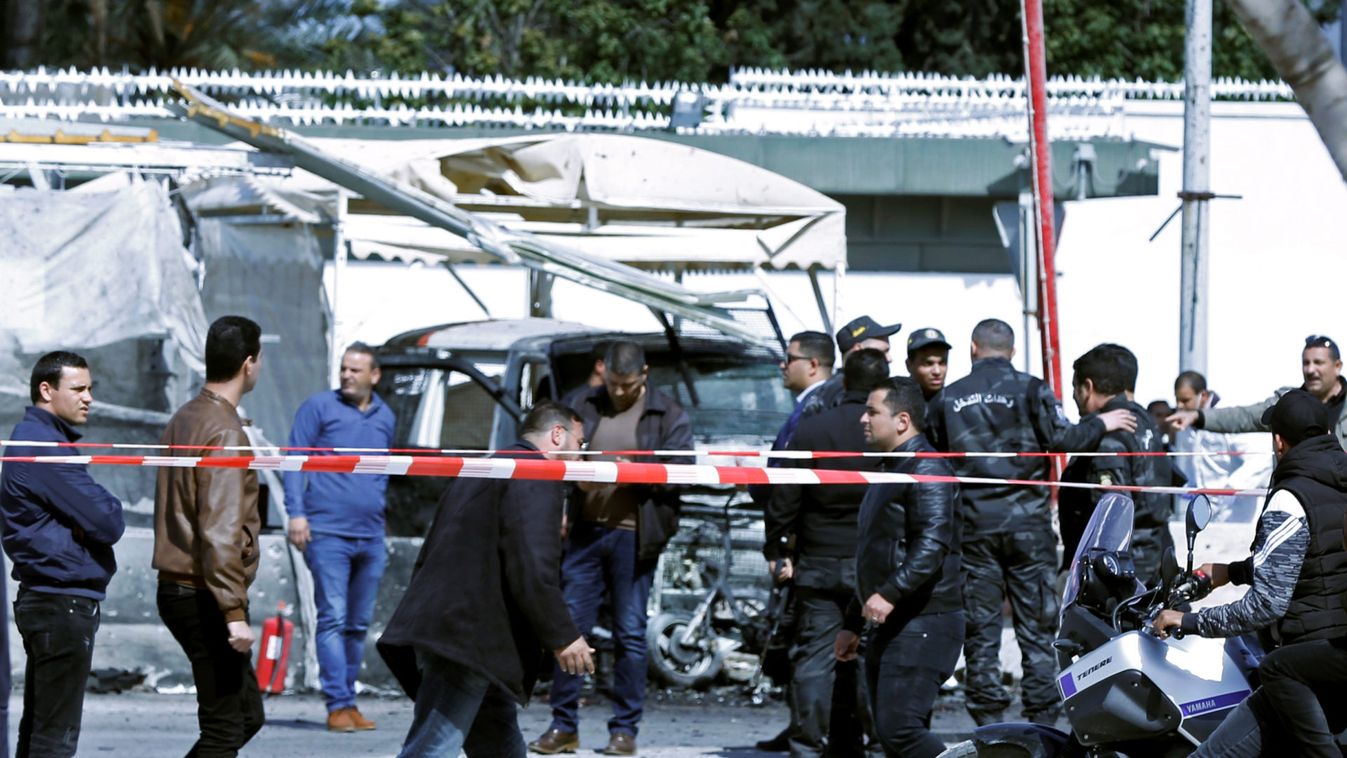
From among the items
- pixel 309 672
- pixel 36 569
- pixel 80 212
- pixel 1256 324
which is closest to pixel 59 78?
pixel 80 212

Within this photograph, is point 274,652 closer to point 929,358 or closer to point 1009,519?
point 929,358

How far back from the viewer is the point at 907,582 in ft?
23.6

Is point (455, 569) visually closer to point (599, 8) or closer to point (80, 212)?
point (80, 212)

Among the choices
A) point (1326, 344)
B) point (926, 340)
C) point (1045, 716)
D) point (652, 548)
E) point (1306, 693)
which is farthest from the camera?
point (1326, 344)

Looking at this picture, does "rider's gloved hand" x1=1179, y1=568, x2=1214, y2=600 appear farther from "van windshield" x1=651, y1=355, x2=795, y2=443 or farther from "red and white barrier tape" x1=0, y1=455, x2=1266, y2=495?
"van windshield" x1=651, y1=355, x2=795, y2=443

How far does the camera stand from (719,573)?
10992mm

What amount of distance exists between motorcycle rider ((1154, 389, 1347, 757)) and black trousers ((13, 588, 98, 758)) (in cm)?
384

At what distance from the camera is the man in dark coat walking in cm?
650

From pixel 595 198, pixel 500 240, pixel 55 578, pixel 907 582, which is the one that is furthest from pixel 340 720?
pixel 595 198

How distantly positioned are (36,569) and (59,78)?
1095cm

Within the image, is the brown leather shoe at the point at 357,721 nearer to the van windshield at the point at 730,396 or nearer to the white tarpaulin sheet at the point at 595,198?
the van windshield at the point at 730,396

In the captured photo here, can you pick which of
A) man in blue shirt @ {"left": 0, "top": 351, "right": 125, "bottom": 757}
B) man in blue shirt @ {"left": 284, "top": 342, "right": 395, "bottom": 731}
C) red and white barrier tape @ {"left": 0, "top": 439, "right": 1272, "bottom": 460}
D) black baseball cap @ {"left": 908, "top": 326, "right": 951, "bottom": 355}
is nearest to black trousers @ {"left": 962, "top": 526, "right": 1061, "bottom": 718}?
red and white barrier tape @ {"left": 0, "top": 439, "right": 1272, "bottom": 460}

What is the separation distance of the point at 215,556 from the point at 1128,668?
3109mm

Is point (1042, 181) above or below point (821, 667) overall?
above
